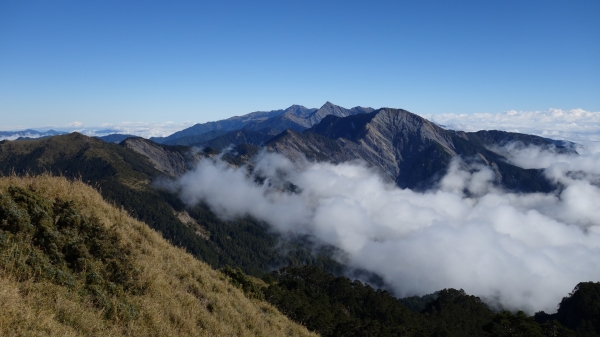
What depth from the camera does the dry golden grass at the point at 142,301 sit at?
23.8ft

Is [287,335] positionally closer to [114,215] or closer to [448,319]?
[114,215]

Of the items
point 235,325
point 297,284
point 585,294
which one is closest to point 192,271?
point 235,325

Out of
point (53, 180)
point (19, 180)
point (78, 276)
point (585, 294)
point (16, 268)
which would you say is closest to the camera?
point (16, 268)

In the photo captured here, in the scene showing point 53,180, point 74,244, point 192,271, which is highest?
point 53,180

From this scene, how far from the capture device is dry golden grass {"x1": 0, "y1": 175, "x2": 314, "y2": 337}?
7262 millimetres

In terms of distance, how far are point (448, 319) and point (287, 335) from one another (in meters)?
77.7

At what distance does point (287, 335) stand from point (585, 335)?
105297 millimetres

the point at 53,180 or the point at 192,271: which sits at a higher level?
the point at 53,180

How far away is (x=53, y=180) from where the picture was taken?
13.9 m

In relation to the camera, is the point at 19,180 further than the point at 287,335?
No

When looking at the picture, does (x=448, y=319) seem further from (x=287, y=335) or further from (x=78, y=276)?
(x=78, y=276)

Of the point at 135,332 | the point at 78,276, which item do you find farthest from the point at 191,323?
the point at 78,276

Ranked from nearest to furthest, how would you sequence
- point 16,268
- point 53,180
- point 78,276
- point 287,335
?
point 16,268 < point 78,276 < point 53,180 < point 287,335

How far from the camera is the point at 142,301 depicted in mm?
10570
